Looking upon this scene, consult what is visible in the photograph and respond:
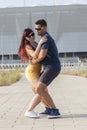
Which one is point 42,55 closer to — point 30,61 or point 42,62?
point 42,62

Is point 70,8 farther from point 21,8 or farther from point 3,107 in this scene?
point 3,107

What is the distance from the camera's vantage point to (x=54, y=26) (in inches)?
4124

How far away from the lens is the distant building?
102312 millimetres

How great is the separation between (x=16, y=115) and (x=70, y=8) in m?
92.7

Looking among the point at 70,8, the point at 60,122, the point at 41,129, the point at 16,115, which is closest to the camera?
the point at 41,129

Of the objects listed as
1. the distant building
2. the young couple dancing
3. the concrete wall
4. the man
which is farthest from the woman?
the concrete wall

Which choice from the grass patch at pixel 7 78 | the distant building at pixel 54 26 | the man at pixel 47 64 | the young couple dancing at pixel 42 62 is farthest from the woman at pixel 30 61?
the distant building at pixel 54 26

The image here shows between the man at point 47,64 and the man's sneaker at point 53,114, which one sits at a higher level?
the man at point 47,64

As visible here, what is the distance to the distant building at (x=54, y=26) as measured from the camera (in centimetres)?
10231

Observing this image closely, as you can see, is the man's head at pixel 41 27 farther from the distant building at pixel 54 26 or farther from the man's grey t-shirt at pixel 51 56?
the distant building at pixel 54 26

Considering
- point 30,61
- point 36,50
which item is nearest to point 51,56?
point 36,50

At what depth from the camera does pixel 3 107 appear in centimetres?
1156

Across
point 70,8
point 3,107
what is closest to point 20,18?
point 70,8

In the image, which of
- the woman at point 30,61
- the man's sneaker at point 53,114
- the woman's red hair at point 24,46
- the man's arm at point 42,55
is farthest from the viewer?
the woman's red hair at point 24,46
